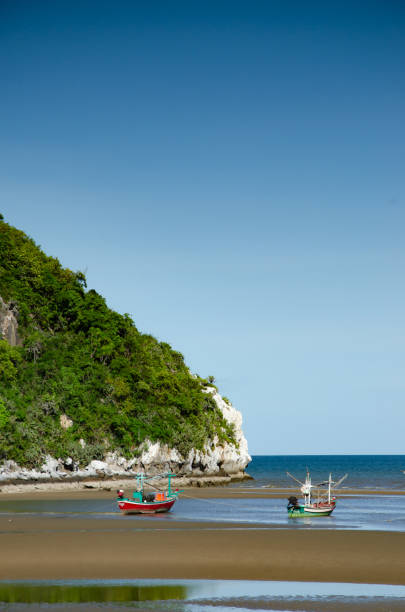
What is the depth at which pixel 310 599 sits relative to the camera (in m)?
19.8

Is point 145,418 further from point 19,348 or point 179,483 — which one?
point 19,348

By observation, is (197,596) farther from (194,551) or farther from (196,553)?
(194,551)

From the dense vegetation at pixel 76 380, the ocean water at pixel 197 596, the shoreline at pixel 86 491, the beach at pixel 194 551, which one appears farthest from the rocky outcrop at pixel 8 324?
the ocean water at pixel 197 596

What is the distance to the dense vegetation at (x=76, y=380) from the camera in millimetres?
80938

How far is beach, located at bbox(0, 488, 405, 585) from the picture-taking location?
24.0 m

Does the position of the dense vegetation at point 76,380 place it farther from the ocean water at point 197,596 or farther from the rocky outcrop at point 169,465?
the ocean water at point 197,596

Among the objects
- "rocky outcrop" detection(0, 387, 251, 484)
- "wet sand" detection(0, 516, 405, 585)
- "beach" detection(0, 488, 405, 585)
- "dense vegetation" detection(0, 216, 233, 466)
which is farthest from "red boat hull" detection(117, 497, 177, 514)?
"dense vegetation" detection(0, 216, 233, 466)

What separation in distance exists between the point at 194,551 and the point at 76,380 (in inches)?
2414

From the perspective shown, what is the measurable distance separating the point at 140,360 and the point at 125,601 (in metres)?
83.0

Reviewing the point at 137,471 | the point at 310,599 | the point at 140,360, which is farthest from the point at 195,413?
the point at 310,599

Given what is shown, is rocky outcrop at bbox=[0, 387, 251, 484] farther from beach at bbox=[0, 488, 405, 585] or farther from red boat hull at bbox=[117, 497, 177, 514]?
beach at bbox=[0, 488, 405, 585]

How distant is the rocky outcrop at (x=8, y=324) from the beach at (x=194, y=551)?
49489mm

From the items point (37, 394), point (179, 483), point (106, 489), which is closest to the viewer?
→ point (106, 489)

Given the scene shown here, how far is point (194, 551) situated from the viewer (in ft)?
95.9
